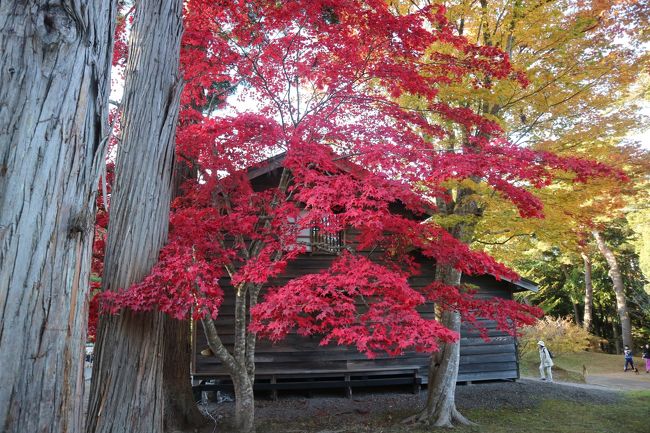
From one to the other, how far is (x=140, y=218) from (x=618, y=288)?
28.8m

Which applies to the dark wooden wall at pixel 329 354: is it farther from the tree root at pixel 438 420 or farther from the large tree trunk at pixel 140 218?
the large tree trunk at pixel 140 218

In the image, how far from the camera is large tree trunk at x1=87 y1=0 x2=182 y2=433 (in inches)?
197

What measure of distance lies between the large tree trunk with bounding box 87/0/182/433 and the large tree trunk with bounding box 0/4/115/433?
2943 mm

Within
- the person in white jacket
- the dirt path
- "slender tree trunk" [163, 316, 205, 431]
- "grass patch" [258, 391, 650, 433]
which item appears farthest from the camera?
the dirt path

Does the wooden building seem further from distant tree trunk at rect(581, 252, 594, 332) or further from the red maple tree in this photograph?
distant tree trunk at rect(581, 252, 594, 332)

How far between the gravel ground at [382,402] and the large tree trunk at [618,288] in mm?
14097

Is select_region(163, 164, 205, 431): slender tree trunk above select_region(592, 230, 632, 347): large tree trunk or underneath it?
underneath

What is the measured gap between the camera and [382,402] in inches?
Result: 434

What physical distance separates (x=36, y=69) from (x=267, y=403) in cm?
1002

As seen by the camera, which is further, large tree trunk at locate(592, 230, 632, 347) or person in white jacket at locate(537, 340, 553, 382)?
large tree trunk at locate(592, 230, 632, 347)

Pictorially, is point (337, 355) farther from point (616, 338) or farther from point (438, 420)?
point (616, 338)

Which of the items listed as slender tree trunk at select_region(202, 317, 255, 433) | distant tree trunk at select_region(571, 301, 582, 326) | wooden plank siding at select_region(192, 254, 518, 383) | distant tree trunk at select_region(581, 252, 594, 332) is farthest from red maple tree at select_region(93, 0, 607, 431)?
distant tree trunk at select_region(571, 301, 582, 326)

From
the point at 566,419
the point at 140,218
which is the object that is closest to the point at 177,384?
the point at 140,218

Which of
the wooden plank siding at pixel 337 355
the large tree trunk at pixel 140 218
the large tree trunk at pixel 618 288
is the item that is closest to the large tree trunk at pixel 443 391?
the wooden plank siding at pixel 337 355
